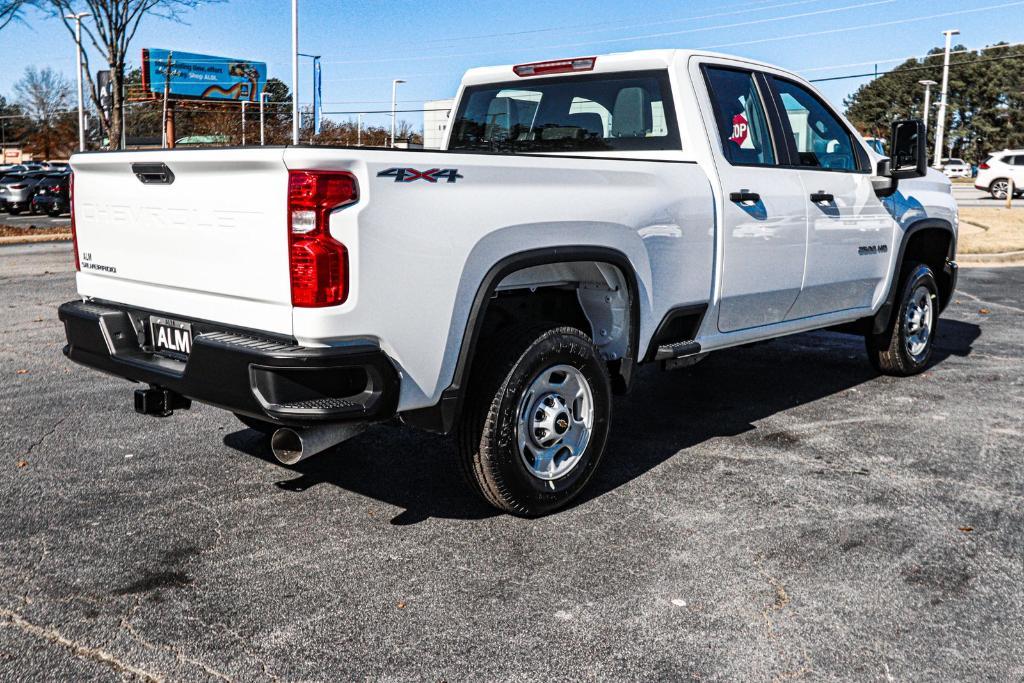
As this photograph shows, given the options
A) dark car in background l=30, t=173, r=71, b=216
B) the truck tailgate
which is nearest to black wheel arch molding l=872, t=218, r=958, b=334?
the truck tailgate

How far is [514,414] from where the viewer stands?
403 cm

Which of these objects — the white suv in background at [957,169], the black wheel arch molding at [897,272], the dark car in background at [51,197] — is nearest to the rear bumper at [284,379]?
the black wheel arch molding at [897,272]

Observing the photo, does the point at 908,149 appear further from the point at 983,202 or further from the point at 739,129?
the point at 983,202

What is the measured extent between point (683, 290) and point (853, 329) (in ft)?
8.23

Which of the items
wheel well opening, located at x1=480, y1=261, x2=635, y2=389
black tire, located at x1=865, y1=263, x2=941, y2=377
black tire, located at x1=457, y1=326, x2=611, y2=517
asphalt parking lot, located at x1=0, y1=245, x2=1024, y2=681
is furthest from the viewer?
black tire, located at x1=865, y1=263, x2=941, y2=377

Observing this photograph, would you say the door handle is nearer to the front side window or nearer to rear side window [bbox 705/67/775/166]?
rear side window [bbox 705/67/775/166]

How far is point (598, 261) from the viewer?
14.1 feet

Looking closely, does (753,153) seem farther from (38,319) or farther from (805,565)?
(38,319)

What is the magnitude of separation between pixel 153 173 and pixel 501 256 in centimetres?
140

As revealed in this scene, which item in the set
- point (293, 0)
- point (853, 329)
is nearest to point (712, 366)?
point (853, 329)

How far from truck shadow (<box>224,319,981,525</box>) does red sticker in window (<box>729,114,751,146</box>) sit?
1654 millimetres

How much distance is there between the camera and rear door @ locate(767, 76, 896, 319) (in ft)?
18.6

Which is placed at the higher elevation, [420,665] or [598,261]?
[598,261]

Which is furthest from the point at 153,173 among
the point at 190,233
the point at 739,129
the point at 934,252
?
the point at 934,252
